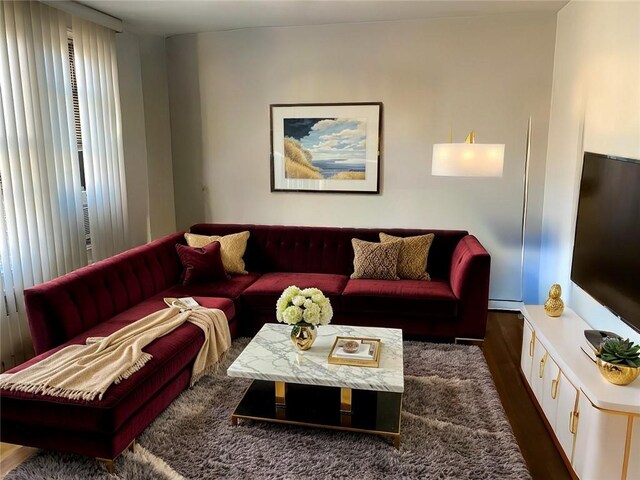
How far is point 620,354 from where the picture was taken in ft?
7.23

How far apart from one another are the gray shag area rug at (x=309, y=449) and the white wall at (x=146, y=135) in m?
2.26

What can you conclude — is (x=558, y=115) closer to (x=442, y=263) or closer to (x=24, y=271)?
(x=442, y=263)

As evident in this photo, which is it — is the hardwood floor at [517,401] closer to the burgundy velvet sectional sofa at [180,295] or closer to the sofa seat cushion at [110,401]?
the burgundy velvet sectional sofa at [180,295]

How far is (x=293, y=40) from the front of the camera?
4.68 metres

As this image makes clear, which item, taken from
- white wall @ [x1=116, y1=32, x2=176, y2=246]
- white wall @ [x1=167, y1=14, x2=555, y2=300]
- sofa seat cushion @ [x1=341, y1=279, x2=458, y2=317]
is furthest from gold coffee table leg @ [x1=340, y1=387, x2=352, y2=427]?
white wall @ [x1=116, y1=32, x2=176, y2=246]

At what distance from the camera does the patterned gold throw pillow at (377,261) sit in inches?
161

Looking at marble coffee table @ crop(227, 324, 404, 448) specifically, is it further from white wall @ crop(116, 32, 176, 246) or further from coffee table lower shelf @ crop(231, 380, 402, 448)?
white wall @ crop(116, 32, 176, 246)

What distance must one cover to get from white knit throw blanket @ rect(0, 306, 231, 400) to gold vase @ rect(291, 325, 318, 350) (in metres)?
0.69

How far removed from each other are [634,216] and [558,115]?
2.06 metres

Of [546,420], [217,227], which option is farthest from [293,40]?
[546,420]

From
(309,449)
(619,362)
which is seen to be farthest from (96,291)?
(619,362)

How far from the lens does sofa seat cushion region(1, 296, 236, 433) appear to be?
2311 millimetres

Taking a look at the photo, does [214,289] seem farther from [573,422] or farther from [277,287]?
[573,422]

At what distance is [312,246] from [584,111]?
91.7 inches
